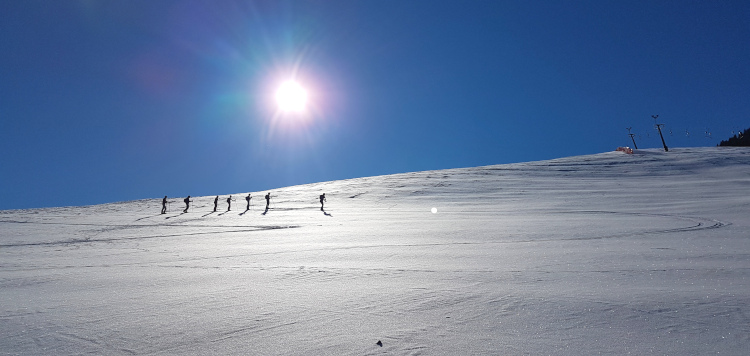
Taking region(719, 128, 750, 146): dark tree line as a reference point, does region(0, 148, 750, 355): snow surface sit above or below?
below

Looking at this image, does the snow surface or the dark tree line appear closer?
the snow surface

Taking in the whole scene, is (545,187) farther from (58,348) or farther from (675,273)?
(58,348)

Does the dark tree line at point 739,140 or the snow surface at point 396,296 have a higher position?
the dark tree line at point 739,140

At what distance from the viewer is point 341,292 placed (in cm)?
396

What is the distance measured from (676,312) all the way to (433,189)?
25.7m

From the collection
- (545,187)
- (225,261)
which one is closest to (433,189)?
(545,187)

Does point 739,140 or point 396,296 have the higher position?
point 739,140

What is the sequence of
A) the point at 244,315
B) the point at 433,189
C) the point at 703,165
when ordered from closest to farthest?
1. the point at 244,315
2. the point at 433,189
3. the point at 703,165

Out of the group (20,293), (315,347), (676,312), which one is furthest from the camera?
(20,293)

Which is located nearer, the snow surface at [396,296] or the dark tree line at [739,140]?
the snow surface at [396,296]

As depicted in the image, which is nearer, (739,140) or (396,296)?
(396,296)

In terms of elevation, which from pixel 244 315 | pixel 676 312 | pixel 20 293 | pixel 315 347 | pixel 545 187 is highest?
pixel 545 187

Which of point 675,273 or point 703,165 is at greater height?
point 703,165

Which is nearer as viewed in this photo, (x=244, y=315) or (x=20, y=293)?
(x=244, y=315)
